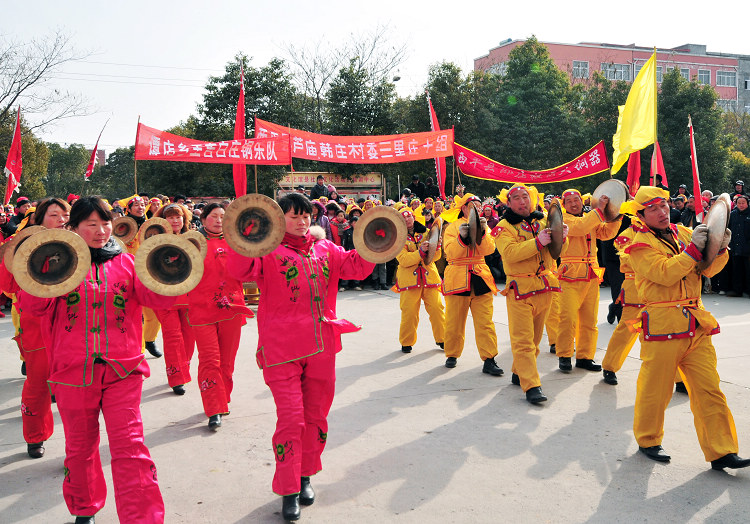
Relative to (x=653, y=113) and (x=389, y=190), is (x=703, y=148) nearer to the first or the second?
(x=389, y=190)

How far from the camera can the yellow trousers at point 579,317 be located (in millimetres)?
7141

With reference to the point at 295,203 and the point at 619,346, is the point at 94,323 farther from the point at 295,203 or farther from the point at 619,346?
the point at 619,346

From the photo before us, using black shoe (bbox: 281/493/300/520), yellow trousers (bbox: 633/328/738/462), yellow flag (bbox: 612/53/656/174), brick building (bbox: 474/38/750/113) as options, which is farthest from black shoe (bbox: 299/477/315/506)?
brick building (bbox: 474/38/750/113)

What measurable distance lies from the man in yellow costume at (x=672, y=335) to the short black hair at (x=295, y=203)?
2.35m

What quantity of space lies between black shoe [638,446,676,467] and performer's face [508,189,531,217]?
244cm

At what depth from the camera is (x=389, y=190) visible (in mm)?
29500

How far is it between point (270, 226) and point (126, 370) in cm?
106

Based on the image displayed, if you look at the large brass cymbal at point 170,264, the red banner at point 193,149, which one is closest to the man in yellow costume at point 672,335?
the large brass cymbal at point 170,264

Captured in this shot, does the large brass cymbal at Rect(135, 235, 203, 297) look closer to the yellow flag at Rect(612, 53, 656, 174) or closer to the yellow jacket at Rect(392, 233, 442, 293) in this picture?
the yellow jacket at Rect(392, 233, 442, 293)

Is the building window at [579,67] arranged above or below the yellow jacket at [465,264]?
above

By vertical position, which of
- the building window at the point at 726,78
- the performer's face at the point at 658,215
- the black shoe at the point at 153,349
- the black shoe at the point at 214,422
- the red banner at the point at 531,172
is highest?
the building window at the point at 726,78

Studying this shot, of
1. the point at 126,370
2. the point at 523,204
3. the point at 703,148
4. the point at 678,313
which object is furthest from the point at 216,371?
the point at 703,148

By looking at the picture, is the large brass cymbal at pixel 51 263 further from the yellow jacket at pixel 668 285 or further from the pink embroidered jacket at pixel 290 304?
the yellow jacket at pixel 668 285

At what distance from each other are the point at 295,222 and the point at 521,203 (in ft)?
9.63
